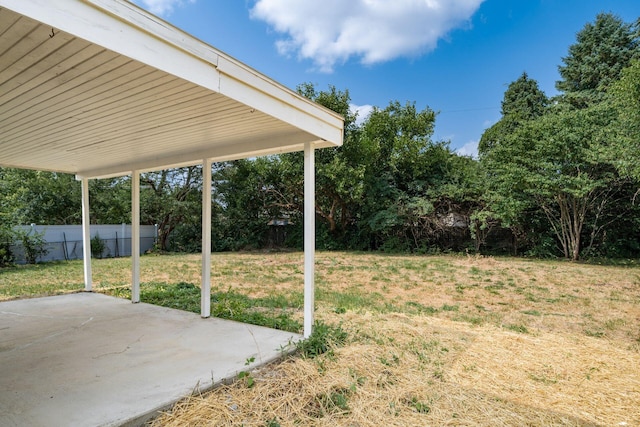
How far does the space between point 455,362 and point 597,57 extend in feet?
57.2

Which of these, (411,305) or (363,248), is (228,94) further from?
(363,248)

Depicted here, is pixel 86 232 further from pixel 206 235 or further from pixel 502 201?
pixel 502 201

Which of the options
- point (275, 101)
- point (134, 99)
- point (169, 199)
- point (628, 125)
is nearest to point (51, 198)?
point (169, 199)

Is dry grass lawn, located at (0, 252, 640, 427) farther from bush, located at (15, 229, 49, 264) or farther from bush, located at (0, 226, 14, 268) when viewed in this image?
bush, located at (15, 229, 49, 264)

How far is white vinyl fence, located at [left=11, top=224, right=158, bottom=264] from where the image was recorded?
9760 millimetres

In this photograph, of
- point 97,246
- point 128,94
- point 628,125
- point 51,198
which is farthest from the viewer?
point 51,198

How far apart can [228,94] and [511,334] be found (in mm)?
3504

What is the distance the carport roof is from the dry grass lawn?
5.92 feet

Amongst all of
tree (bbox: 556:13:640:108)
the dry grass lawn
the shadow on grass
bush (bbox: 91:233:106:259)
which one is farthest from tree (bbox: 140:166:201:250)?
tree (bbox: 556:13:640:108)

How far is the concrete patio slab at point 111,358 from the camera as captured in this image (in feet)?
6.46

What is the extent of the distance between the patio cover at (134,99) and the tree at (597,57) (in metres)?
15.4

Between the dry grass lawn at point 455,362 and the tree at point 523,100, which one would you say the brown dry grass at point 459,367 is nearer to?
the dry grass lawn at point 455,362

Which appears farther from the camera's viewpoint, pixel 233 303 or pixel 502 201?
pixel 502 201

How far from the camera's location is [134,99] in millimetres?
2221
